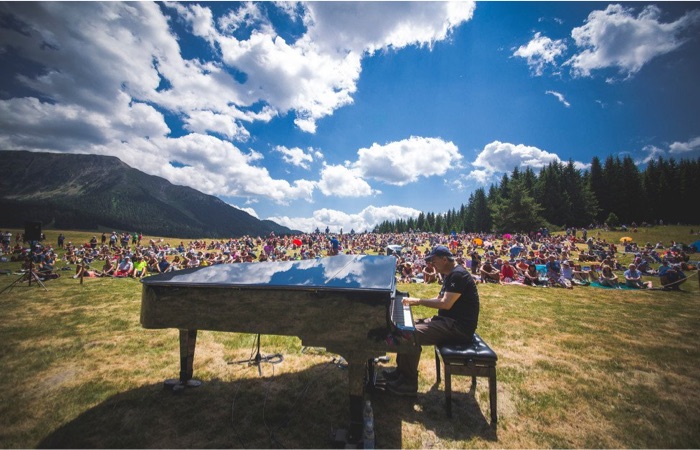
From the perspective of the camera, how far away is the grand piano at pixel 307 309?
335 cm

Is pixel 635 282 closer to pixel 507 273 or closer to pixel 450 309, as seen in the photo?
pixel 507 273

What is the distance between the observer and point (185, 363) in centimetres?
481

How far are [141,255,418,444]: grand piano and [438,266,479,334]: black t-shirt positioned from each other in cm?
85

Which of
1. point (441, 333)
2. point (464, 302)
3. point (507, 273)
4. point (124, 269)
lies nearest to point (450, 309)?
point (464, 302)

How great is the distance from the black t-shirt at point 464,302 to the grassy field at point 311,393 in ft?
4.77

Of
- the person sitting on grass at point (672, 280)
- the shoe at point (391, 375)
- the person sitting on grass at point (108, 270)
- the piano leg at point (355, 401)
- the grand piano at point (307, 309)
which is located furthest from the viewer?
the person sitting on grass at point (108, 270)

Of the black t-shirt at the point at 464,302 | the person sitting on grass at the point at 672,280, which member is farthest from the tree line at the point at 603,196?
the black t-shirt at the point at 464,302

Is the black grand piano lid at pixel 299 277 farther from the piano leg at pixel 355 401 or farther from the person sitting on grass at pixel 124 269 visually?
the person sitting on grass at pixel 124 269

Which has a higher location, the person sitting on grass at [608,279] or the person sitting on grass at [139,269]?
the person sitting on grass at [608,279]

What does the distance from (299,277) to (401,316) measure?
1629mm

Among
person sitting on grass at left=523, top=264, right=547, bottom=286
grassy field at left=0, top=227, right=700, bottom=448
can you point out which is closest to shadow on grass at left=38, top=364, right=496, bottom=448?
grassy field at left=0, top=227, right=700, bottom=448

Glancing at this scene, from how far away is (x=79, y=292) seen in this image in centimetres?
1246

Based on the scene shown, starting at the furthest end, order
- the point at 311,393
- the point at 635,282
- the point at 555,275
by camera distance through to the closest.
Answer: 1. the point at 555,275
2. the point at 635,282
3. the point at 311,393

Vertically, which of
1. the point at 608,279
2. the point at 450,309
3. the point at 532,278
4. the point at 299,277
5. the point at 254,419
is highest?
the point at 299,277
